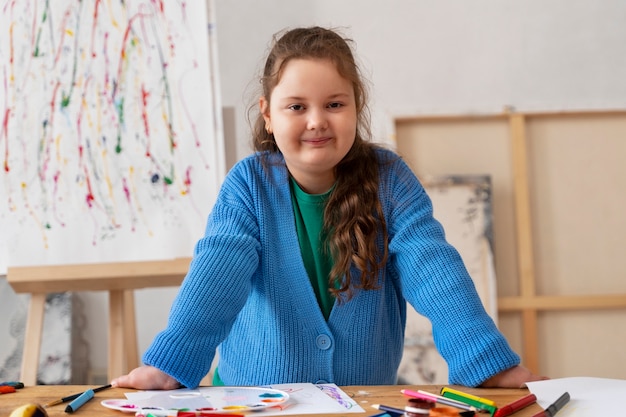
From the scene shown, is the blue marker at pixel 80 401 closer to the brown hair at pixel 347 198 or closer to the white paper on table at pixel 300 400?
the white paper on table at pixel 300 400

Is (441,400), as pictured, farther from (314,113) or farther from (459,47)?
(459,47)

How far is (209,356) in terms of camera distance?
1.05m

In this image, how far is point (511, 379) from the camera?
1009 mm

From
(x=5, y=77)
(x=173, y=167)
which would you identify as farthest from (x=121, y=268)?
(x=5, y=77)

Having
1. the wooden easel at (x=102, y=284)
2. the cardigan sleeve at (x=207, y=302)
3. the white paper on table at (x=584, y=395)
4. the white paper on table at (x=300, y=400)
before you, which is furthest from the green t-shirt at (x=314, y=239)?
the wooden easel at (x=102, y=284)

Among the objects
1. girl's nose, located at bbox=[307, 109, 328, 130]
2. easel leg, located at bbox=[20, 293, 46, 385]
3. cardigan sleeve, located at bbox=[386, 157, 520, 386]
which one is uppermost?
girl's nose, located at bbox=[307, 109, 328, 130]

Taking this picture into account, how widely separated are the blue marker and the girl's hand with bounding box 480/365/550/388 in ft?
1.64

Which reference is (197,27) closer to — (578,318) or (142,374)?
(142,374)

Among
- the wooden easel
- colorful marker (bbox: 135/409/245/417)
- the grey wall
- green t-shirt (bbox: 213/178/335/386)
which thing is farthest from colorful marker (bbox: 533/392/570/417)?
the grey wall

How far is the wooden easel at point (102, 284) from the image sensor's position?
1.85 m

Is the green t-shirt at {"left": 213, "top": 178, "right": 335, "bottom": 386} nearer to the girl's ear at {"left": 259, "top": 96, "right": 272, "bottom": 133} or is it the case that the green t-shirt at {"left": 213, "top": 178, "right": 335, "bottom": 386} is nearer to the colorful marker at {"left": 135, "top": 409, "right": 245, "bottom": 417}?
the girl's ear at {"left": 259, "top": 96, "right": 272, "bottom": 133}

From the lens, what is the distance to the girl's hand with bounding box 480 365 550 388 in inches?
39.4

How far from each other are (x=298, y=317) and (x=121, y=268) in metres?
0.83

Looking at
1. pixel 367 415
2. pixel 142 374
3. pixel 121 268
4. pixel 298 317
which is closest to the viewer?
pixel 367 415
